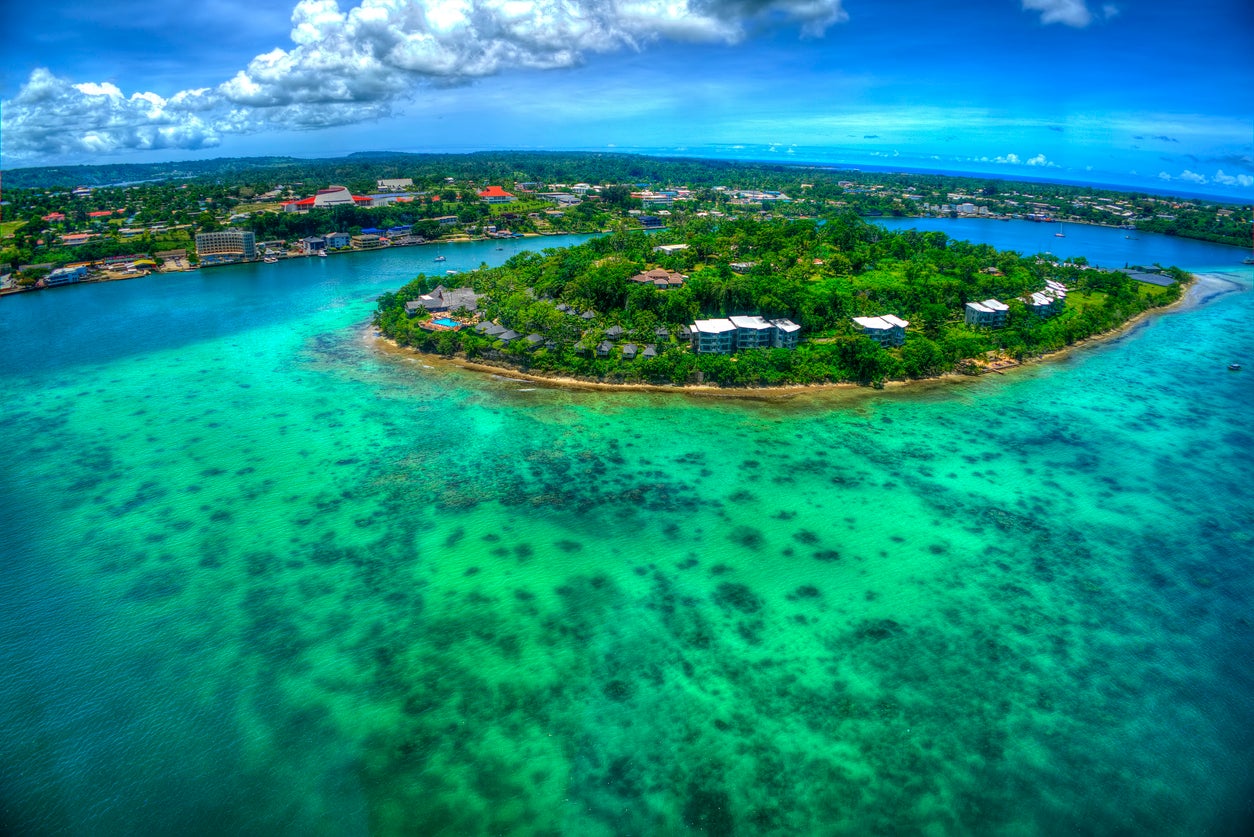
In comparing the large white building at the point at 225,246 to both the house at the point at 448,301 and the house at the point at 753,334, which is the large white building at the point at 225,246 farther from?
the house at the point at 753,334

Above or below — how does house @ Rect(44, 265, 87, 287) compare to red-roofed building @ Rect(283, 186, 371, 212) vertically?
below

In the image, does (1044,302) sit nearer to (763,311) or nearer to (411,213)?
(763,311)

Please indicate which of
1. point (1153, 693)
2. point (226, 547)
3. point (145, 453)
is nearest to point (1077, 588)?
point (1153, 693)

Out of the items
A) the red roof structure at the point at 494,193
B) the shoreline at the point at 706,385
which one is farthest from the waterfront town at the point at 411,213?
the shoreline at the point at 706,385

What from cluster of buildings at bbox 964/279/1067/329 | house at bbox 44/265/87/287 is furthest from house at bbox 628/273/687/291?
house at bbox 44/265/87/287

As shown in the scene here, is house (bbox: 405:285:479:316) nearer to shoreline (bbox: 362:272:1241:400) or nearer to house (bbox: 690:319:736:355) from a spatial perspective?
shoreline (bbox: 362:272:1241:400)

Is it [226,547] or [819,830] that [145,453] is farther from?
[819,830]
